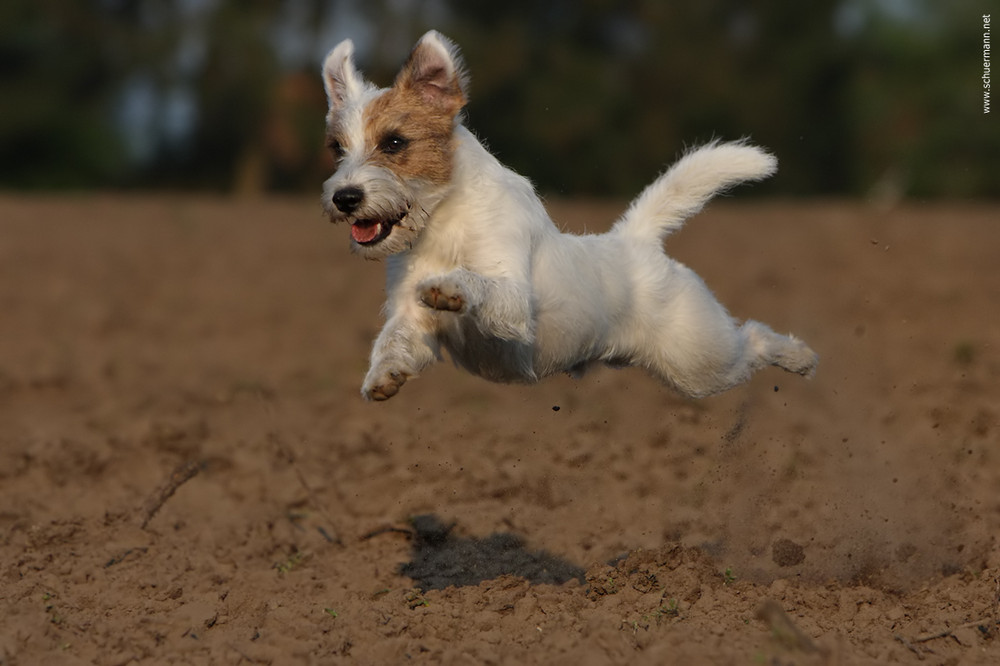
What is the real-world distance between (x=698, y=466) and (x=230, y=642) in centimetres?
366

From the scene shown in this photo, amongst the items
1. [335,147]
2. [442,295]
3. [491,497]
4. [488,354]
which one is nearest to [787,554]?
[491,497]

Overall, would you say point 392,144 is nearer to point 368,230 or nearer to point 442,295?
point 368,230

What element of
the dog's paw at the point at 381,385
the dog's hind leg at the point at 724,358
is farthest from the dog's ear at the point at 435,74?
the dog's hind leg at the point at 724,358

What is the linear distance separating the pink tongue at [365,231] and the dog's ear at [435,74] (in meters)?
0.64

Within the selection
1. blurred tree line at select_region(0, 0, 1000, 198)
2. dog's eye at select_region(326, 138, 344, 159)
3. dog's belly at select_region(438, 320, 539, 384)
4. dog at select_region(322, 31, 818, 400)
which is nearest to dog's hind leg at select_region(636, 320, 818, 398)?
dog at select_region(322, 31, 818, 400)

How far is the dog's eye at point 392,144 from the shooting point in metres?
5.37

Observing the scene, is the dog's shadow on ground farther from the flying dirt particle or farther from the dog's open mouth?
the dog's open mouth

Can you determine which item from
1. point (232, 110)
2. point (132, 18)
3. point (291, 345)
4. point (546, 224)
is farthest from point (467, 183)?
point (132, 18)

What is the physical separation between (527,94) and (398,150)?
104 feet

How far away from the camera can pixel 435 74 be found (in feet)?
18.0

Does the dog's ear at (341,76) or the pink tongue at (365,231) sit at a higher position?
the dog's ear at (341,76)

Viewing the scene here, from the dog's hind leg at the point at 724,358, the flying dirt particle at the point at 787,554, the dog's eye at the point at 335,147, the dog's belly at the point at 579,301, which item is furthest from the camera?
the flying dirt particle at the point at 787,554

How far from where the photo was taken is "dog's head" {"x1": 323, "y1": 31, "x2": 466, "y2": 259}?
16.9ft

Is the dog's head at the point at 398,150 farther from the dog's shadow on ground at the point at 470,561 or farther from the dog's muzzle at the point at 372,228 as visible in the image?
the dog's shadow on ground at the point at 470,561
